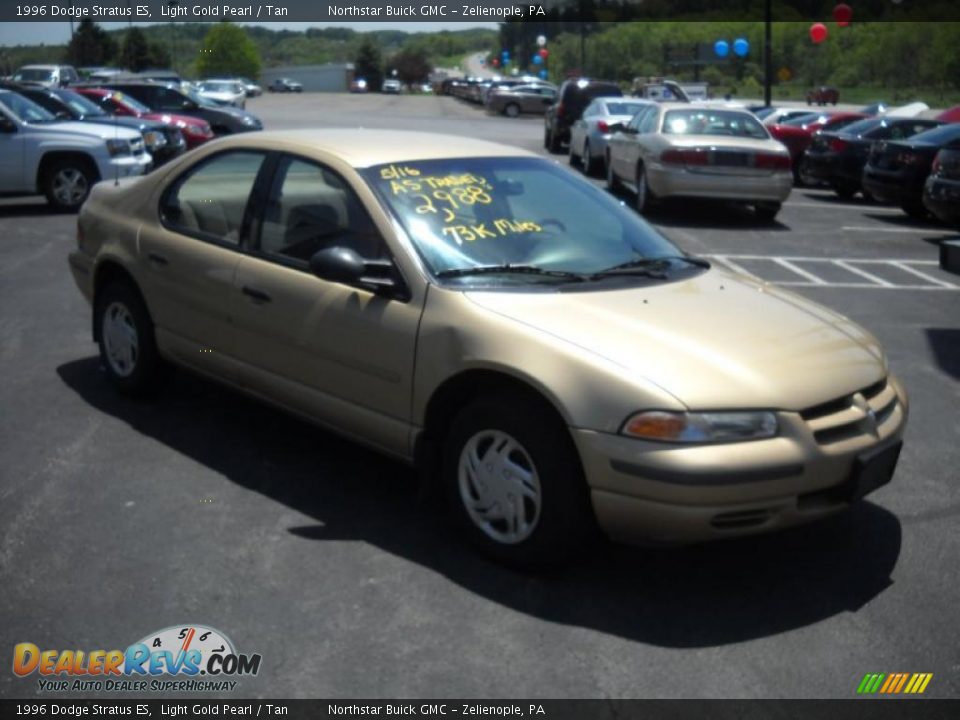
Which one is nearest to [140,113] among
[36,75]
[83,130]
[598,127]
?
[83,130]

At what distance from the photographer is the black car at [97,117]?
715 inches

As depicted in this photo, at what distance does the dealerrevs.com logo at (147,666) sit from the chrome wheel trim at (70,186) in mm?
12954

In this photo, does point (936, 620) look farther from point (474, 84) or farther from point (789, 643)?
point (474, 84)

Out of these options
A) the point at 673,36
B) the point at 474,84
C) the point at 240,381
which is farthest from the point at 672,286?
the point at 673,36

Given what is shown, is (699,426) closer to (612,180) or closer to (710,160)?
(710,160)

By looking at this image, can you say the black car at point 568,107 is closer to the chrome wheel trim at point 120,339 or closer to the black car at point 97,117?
the black car at point 97,117

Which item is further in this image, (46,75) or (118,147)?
(46,75)

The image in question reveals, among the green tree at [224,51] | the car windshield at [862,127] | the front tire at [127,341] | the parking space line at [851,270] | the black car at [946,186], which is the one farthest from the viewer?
the green tree at [224,51]

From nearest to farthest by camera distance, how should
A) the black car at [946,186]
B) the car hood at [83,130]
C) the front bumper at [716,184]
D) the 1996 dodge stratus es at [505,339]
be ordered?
the 1996 dodge stratus es at [505,339], the black car at [946,186], the front bumper at [716,184], the car hood at [83,130]

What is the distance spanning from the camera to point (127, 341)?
6.55 m

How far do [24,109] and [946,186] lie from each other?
11657mm

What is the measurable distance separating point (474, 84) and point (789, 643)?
68406 millimetres

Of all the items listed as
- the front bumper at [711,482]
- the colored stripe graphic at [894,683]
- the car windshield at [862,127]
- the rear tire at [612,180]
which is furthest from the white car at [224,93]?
the colored stripe graphic at [894,683]

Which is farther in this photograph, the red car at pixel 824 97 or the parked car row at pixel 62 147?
the red car at pixel 824 97
